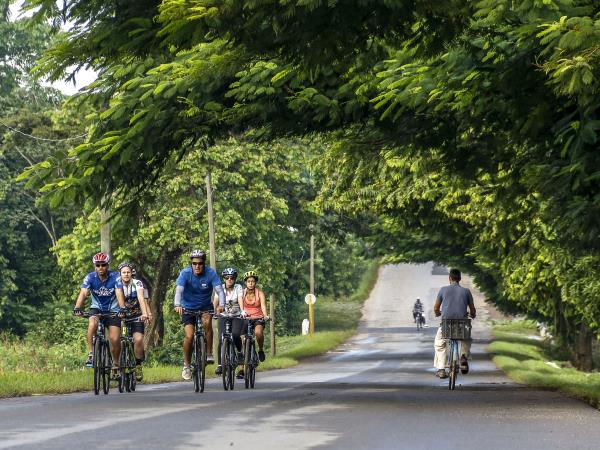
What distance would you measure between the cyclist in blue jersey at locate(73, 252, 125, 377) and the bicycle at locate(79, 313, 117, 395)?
6 cm

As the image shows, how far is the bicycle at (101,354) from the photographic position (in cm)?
1686

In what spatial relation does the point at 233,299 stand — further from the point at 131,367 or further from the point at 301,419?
the point at 301,419

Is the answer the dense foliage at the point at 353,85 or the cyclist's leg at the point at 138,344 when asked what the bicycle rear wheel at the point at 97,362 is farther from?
the dense foliage at the point at 353,85

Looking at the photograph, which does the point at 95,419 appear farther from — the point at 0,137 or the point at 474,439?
the point at 0,137

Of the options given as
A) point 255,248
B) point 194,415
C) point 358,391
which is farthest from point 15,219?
point 194,415

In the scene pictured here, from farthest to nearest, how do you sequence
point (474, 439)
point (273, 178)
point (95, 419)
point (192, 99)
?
1. point (273, 178)
2. point (192, 99)
3. point (95, 419)
4. point (474, 439)

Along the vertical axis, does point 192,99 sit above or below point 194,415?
above

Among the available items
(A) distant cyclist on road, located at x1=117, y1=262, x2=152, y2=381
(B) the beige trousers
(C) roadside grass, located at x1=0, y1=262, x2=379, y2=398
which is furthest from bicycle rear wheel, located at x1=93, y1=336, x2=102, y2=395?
(B) the beige trousers

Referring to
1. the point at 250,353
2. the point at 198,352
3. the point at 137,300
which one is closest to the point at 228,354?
the point at 250,353

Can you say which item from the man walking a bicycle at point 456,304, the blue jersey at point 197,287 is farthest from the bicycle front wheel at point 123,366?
the man walking a bicycle at point 456,304

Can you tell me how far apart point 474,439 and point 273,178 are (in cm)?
3350

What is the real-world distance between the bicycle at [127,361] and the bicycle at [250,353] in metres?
1.79

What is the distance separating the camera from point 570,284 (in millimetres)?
28984

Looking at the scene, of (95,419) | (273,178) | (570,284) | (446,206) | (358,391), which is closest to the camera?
(95,419)
